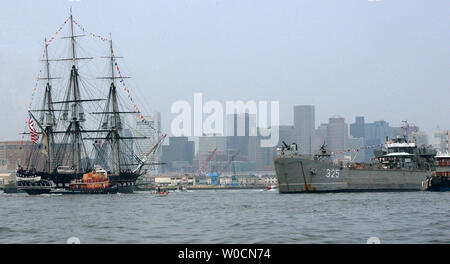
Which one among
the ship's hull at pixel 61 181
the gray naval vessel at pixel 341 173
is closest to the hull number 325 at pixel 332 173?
the gray naval vessel at pixel 341 173

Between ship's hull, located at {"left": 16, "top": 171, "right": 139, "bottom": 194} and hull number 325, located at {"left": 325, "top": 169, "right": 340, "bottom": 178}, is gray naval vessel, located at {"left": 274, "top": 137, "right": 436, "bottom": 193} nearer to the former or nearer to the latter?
hull number 325, located at {"left": 325, "top": 169, "right": 340, "bottom": 178}

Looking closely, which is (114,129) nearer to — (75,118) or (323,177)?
(75,118)

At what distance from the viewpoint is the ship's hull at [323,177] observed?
101m

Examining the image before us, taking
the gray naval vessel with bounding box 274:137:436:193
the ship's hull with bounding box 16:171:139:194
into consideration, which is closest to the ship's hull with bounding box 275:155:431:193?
the gray naval vessel with bounding box 274:137:436:193

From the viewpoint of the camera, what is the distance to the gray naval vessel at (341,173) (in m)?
101

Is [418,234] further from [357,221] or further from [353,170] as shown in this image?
[353,170]

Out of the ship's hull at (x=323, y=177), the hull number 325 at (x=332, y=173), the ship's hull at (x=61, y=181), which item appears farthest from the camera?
the ship's hull at (x=61, y=181)

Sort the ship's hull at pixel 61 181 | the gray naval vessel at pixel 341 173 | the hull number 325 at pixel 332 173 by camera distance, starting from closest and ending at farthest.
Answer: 1. the gray naval vessel at pixel 341 173
2. the hull number 325 at pixel 332 173
3. the ship's hull at pixel 61 181

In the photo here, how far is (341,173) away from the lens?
10394 cm

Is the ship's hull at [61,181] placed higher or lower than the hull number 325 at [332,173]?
lower

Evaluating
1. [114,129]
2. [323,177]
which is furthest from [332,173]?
[114,129]

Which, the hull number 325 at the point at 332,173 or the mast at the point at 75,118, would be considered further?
the mast at the point at 75,118

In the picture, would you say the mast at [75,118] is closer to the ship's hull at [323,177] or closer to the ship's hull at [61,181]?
the ship's hull at [61,181]
